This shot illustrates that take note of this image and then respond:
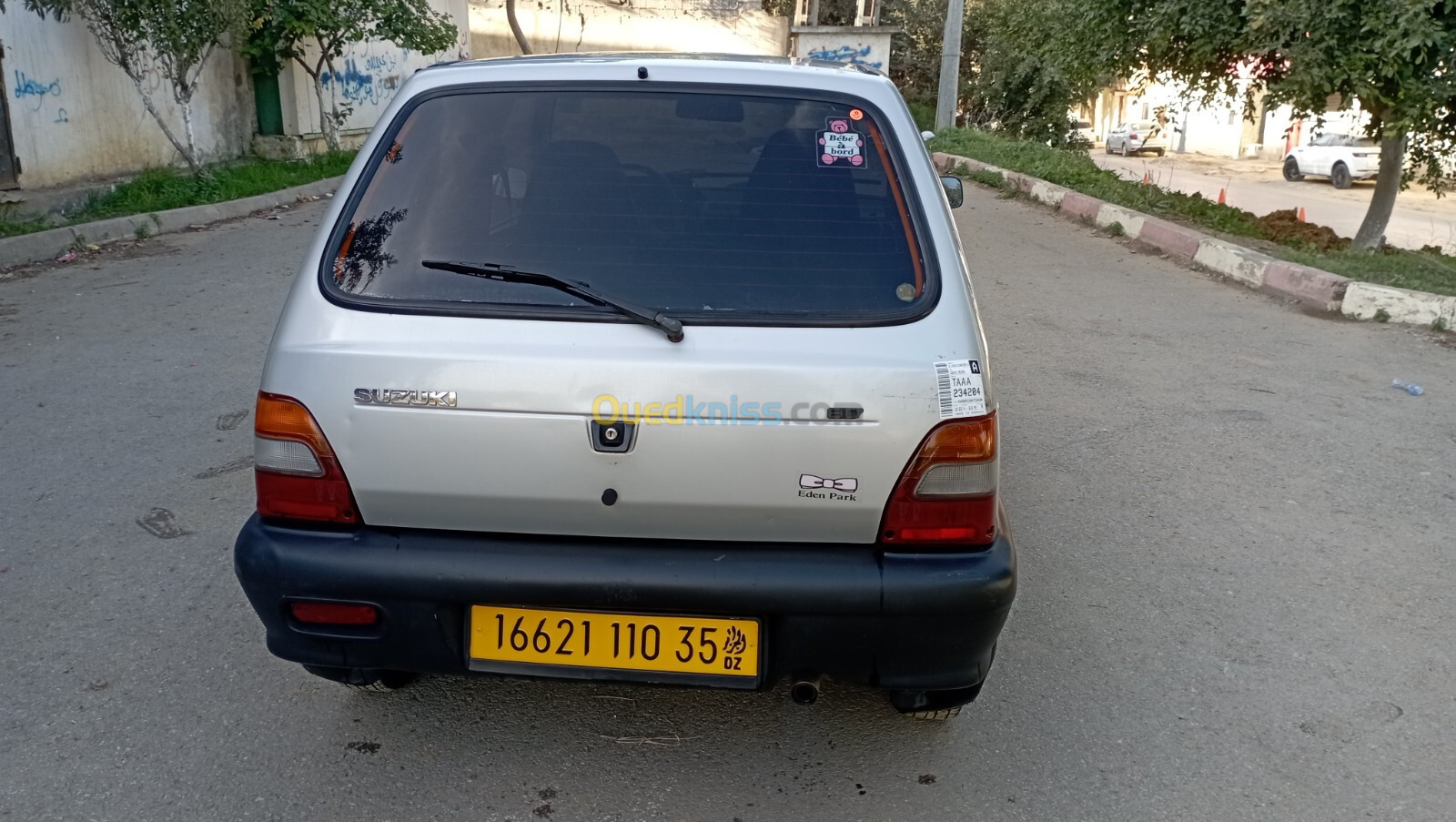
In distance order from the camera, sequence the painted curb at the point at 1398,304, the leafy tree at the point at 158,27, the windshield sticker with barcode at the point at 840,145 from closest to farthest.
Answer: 1. the windshield sticker with barcode at the point at 840,145
2. the painted curb at the point at 1398,304
3. the leafy tree at the point at 158,27

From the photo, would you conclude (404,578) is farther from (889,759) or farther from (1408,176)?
(1408,176)

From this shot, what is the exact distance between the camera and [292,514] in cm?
232

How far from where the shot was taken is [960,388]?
7.36 ft

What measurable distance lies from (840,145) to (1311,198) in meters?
23.6

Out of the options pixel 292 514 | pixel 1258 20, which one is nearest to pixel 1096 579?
pixel 292 514

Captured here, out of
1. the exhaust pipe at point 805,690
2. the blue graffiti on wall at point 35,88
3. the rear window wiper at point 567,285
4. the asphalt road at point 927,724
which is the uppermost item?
the blue graffiti on wall at point 35,88

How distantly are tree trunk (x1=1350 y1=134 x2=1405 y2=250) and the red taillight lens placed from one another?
1046 centimetres

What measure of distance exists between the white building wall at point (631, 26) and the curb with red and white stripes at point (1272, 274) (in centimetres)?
1772

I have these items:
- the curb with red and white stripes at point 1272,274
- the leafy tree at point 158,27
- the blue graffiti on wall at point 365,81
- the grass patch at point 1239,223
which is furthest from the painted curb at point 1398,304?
the blue graffiti on wall at point 365,81

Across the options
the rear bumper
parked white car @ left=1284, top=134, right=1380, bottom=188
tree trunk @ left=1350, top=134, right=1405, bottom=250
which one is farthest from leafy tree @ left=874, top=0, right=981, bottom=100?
the rear bumper

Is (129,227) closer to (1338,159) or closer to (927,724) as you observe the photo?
(927,724)

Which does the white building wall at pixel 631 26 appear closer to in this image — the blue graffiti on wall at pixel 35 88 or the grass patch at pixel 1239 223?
the grass patch at pixel 1239 223

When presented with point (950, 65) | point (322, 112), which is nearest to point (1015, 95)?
point (950, 65)

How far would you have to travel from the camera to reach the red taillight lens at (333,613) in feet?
7.45
